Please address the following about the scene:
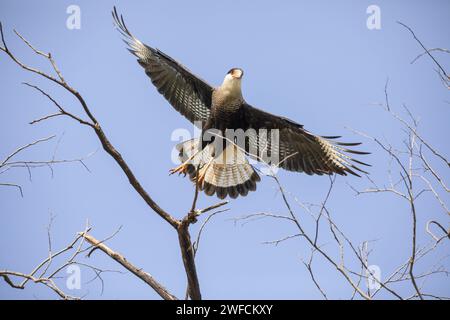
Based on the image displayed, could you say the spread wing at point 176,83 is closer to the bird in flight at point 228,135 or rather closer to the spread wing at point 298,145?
the bird in flight at point 228,135

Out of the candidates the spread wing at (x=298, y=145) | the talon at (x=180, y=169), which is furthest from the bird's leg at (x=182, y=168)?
the spread wing at (x=298, y=145)

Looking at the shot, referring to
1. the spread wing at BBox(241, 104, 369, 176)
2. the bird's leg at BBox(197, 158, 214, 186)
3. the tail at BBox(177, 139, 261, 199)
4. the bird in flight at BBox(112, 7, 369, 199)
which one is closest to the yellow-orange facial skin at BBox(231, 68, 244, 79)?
the bird in flight at BBox(112, 7, 369, 199)

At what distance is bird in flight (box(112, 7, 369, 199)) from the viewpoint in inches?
256

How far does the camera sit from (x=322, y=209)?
350 centimetres

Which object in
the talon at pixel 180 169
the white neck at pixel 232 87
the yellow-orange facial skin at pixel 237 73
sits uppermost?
the yellow-orange facial skin at pixel 237 73

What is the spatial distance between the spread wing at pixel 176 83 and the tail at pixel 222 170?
419 millimetres

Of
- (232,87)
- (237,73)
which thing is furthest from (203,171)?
(237,73)

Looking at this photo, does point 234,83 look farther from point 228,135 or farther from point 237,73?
point 228,135

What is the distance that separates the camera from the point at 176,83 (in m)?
6.83

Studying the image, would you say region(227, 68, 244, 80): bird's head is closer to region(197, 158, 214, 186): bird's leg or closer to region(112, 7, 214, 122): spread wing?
region(112, 7, 214, 122): spread wing

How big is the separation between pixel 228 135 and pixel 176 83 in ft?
2.86

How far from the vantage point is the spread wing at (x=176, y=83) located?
667cm

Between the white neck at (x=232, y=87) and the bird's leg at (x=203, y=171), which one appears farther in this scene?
the white neck at (x=232, y=87)
